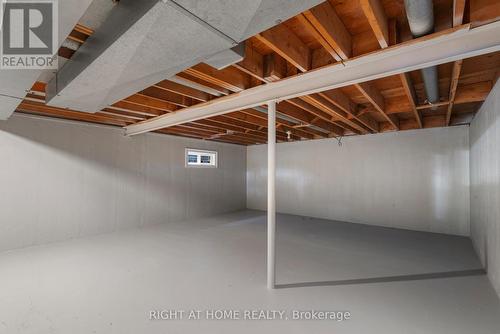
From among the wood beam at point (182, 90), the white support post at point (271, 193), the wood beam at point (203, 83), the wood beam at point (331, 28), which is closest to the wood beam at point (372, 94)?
the wood beam at point (331, 28)

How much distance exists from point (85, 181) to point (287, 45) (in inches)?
170

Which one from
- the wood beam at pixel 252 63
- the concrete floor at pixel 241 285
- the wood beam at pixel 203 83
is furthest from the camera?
the wood beam at pixel 203 83

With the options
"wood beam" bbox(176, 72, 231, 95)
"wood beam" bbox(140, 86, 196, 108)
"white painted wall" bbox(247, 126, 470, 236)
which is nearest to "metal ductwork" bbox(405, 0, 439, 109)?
"wood beam" bbox(176, 72, 231, 95)

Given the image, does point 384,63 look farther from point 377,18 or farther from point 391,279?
point 391,279

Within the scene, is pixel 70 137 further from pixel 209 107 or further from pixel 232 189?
pixel 232 189

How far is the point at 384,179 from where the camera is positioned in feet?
17.3

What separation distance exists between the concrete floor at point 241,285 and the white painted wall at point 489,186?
0.25 m

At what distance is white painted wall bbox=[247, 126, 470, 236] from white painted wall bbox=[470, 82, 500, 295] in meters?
1.26

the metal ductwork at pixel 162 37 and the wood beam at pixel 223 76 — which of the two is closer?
the metal ductwork at pixel 162 37

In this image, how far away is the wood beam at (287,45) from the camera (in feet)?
5.51

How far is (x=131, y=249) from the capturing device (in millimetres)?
3537

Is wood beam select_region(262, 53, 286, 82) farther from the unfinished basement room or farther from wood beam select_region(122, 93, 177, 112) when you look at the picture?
wood beam select_region(122, 93, 177, 112)

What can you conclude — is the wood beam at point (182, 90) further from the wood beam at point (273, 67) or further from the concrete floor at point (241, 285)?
the concrete floor at point (241, 285)

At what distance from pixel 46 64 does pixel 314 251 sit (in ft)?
12.0
